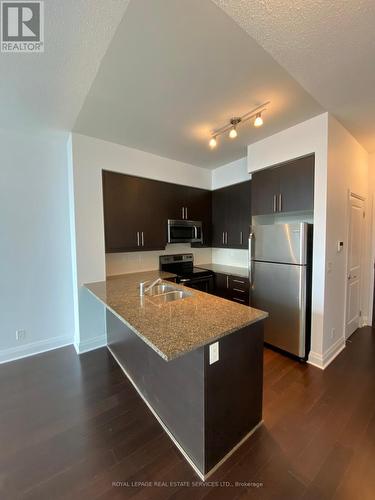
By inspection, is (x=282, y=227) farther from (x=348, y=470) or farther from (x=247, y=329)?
(x=348, y=470)

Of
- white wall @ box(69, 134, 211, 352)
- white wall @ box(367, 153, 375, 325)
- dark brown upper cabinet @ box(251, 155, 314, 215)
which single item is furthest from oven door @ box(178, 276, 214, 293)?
white wall @ box(367, 153, 375, 325)

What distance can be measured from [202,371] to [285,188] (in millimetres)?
2368

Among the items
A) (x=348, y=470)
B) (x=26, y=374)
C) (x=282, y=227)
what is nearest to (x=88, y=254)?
(x=26, y=374)

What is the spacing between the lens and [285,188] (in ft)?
8.96

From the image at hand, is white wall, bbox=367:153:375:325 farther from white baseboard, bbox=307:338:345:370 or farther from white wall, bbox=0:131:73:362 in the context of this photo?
white wall, bbox=0:131:73:362

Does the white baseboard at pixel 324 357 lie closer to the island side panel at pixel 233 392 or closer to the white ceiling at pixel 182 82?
the island side panel at pixel 233 392

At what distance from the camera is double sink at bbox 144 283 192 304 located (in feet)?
7.38

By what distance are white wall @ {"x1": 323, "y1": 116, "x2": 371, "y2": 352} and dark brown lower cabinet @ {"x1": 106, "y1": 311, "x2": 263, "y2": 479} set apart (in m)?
1.37

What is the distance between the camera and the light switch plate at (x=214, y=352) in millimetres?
1325

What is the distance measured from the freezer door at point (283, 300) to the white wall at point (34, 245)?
8.78ft

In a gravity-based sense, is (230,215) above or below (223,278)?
above

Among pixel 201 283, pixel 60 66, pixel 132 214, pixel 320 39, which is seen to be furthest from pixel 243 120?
pixel 201 283

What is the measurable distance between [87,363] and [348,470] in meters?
2.55

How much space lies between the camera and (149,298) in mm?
2105
